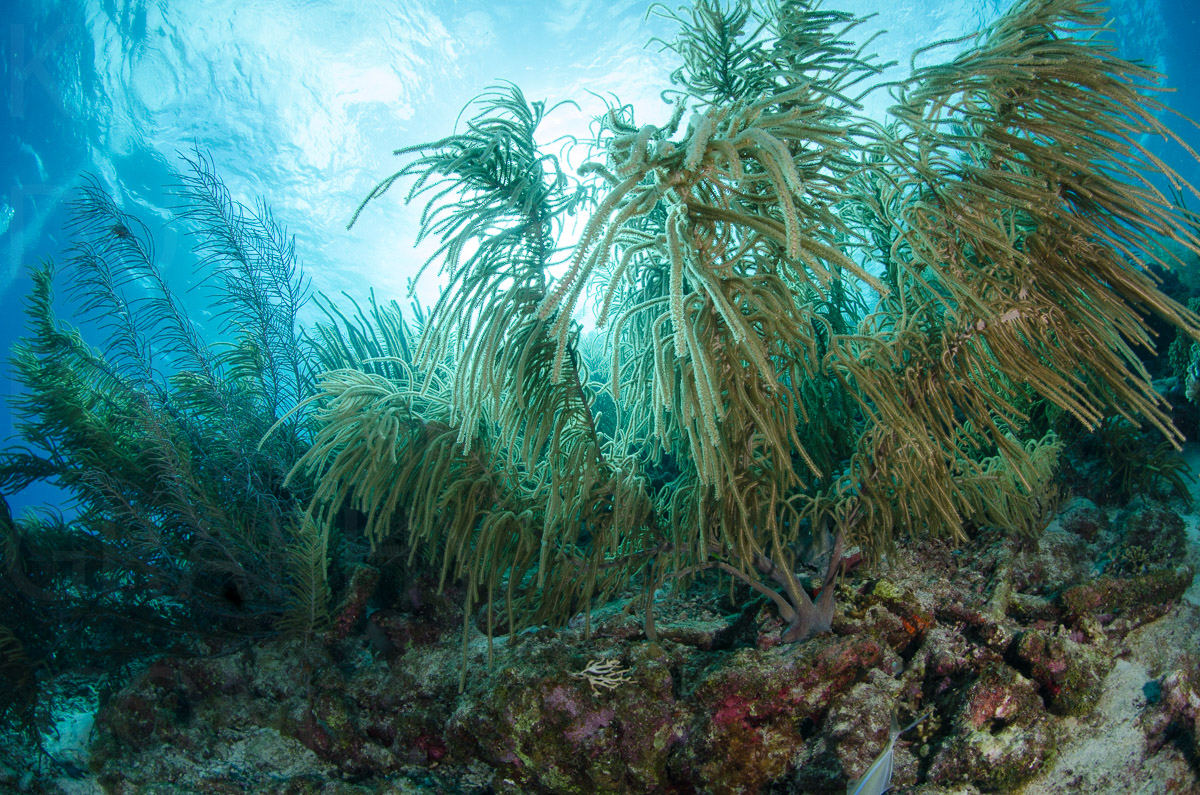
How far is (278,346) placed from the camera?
4477mm

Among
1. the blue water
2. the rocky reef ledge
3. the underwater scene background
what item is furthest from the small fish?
the blue water

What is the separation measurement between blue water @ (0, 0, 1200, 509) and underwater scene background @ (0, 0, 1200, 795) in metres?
14.1

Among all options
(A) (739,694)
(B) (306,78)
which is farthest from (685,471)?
(B) (306,78)

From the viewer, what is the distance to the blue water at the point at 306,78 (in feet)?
49.1

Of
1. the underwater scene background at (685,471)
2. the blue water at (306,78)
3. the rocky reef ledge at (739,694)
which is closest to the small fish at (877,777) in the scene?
the underwater scene background at (685,471)

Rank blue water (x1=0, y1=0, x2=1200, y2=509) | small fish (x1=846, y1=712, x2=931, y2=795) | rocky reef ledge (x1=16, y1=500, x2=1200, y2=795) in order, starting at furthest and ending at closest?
blue water (x1=0, y1=0, x2=1200, y2=509) < rocky reef ledge (x1=16, y1=500, x2=1200, y2=795) < small fish (x1=846, y1=712, x2=931, y2=795)

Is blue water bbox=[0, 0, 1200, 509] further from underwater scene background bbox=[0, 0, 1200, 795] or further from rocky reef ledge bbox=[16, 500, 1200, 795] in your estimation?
rocky reef ledge bbox=[16, 500, 1200, 795]

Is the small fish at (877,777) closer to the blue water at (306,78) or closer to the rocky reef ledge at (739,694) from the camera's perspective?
the rocky reef ledge at (739,694)

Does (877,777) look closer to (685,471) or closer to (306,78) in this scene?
(685,471)

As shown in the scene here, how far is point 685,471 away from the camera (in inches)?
116

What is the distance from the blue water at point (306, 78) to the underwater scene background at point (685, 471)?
554 inches

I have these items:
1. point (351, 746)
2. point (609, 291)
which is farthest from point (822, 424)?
point (351, 746)

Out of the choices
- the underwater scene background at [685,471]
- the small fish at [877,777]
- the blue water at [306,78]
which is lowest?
the small fish at [877,777]

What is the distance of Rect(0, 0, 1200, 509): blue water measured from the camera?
15.0 meters
